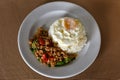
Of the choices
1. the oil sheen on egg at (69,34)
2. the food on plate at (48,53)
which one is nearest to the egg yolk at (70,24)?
the oil sheen on egg at (69,34)

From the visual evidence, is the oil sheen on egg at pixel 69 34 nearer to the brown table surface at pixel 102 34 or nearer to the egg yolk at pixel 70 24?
the egg yolk at pixel 70 24

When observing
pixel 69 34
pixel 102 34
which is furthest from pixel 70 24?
pixel 102 34

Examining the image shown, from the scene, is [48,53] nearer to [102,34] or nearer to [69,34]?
[69,34]

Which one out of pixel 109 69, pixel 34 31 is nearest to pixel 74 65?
pixel 109 69

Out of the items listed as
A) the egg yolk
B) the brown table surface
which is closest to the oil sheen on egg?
the egg yolk

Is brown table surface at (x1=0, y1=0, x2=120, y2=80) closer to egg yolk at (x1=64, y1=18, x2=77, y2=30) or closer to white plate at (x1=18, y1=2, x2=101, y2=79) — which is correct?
white plate at (x1=18, y1=2, x2=101, y2=79)

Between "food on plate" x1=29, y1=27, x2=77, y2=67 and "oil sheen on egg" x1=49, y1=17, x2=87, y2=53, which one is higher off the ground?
"oil sheen on egg" x1=49, y1=17, x2=87, y2=53
